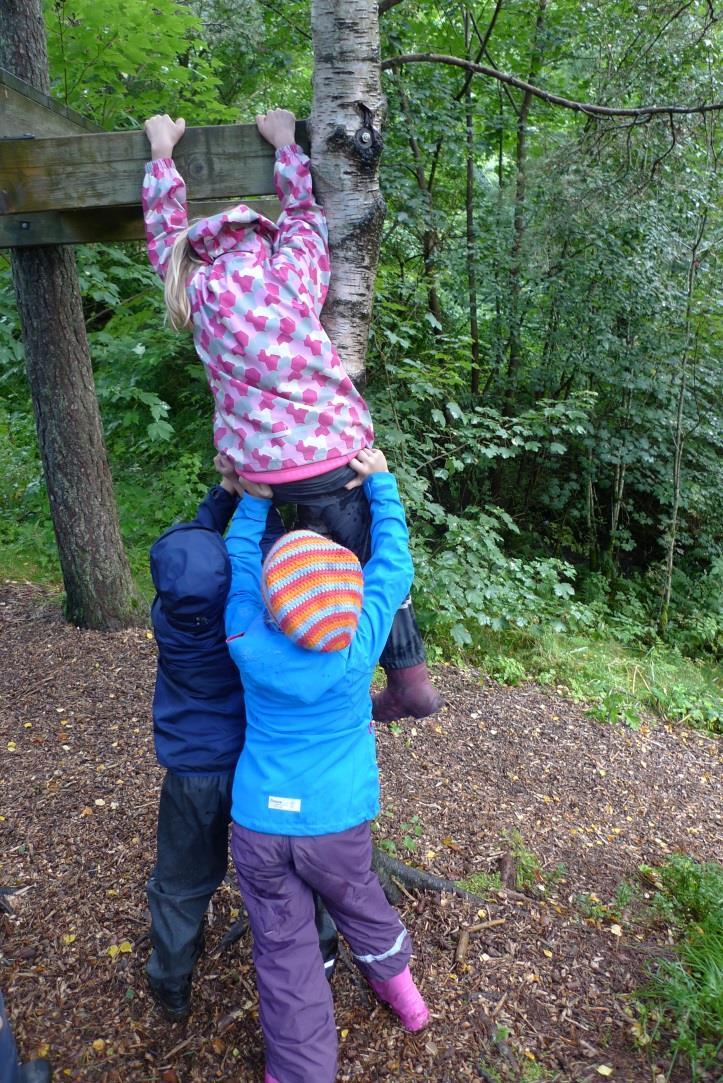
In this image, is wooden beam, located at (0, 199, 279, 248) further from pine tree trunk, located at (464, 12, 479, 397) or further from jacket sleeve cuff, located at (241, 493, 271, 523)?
pine tree trunk, located at (464, 12, 479, 397)

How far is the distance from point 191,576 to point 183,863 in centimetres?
90

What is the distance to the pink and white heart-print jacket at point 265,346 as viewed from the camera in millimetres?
2037

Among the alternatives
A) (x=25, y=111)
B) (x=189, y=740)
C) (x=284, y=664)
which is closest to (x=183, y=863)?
(x=189, y=740)

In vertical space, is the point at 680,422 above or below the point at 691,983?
below

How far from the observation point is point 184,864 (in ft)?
7.18

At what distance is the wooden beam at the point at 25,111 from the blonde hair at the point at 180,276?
79cm

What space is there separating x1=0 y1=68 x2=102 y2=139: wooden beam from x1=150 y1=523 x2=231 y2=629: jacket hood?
151 centimetres

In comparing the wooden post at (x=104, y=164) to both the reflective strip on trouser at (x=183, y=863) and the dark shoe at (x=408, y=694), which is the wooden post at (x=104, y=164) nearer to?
the dark shoe at (x=408, y=694)

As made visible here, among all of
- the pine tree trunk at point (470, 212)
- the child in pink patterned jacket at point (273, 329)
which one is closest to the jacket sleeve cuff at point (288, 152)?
A: the child in pink patterned jacket at point (273, 329)

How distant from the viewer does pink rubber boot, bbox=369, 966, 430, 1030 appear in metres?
2.22

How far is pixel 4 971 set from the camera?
239 cm

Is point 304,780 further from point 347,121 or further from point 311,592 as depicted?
point 347,121

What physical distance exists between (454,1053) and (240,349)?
2193mm

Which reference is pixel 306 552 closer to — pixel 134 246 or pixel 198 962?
pixel 198 962
